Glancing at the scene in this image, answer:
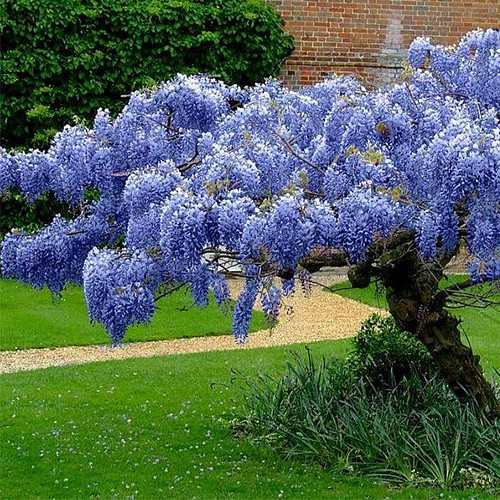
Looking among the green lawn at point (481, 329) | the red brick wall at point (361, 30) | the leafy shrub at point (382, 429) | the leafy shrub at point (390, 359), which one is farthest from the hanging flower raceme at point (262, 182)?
the red brick wall at point (361, 30)

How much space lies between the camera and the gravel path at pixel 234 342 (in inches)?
394

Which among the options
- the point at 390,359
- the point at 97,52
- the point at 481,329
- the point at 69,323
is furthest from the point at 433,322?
the point at 97,52

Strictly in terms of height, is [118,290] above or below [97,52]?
above

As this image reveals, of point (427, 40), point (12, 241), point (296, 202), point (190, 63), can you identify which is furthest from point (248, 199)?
point (190, 63)

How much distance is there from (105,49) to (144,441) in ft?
27.9

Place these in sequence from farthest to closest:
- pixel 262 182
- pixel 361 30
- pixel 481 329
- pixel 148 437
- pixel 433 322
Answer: pixel 361 30 < pixel 481 329 < pixel 148 437 < pixel 433 322 < pixel 262 182

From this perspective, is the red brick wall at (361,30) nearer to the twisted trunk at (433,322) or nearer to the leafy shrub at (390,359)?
the leafy shrub at (390,359)

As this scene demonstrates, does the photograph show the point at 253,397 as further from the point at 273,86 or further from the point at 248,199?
the point at 248,199

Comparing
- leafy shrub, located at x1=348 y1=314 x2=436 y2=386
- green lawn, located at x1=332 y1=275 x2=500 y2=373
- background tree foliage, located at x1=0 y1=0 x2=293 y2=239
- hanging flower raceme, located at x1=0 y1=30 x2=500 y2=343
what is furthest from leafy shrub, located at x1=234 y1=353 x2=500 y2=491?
background tree foliage, located at x1=0 y1=0 x2=293 y2=239

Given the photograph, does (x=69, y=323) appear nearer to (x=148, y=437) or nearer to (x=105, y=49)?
(x=148, y=437)

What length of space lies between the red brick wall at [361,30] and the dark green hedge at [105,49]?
54 centimetres

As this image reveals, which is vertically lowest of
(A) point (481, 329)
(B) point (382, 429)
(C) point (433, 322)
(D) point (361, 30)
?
(A) point (481, 329)

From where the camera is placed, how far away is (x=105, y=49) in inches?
562

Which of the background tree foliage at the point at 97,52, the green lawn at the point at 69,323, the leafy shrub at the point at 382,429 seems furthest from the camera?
the background tree foliage at the point at 97,52
